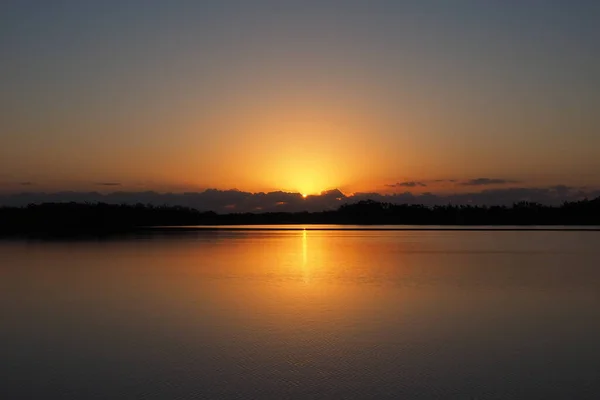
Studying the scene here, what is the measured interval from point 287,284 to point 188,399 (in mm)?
15990

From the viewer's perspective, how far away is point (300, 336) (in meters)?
14.3

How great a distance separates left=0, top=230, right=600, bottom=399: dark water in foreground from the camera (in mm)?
10211

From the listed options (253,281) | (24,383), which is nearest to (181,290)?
(253,281)

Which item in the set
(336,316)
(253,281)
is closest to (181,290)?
(253,281)

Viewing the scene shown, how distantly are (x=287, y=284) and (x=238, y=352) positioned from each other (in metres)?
12.7

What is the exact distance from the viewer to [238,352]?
41.7 ft

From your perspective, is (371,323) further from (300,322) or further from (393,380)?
(393,380)

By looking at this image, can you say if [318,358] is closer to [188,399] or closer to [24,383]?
[188,399]

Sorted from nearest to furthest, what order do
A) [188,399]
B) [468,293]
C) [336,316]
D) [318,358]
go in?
1. [188,399]
2. [318,358]
3. [336,316]
4. [468,293]

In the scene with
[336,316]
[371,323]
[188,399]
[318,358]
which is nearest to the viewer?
[188,399]

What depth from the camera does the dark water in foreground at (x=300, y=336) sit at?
1021 centimetres

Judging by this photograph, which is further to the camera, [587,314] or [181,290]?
[181,290]

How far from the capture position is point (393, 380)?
34.5 feet

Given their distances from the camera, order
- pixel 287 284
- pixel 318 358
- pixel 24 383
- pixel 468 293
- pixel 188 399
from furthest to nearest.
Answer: pixel 287 284, pixel 468 293, pixel 318 358, pixel 24 383, pixel 188 399
